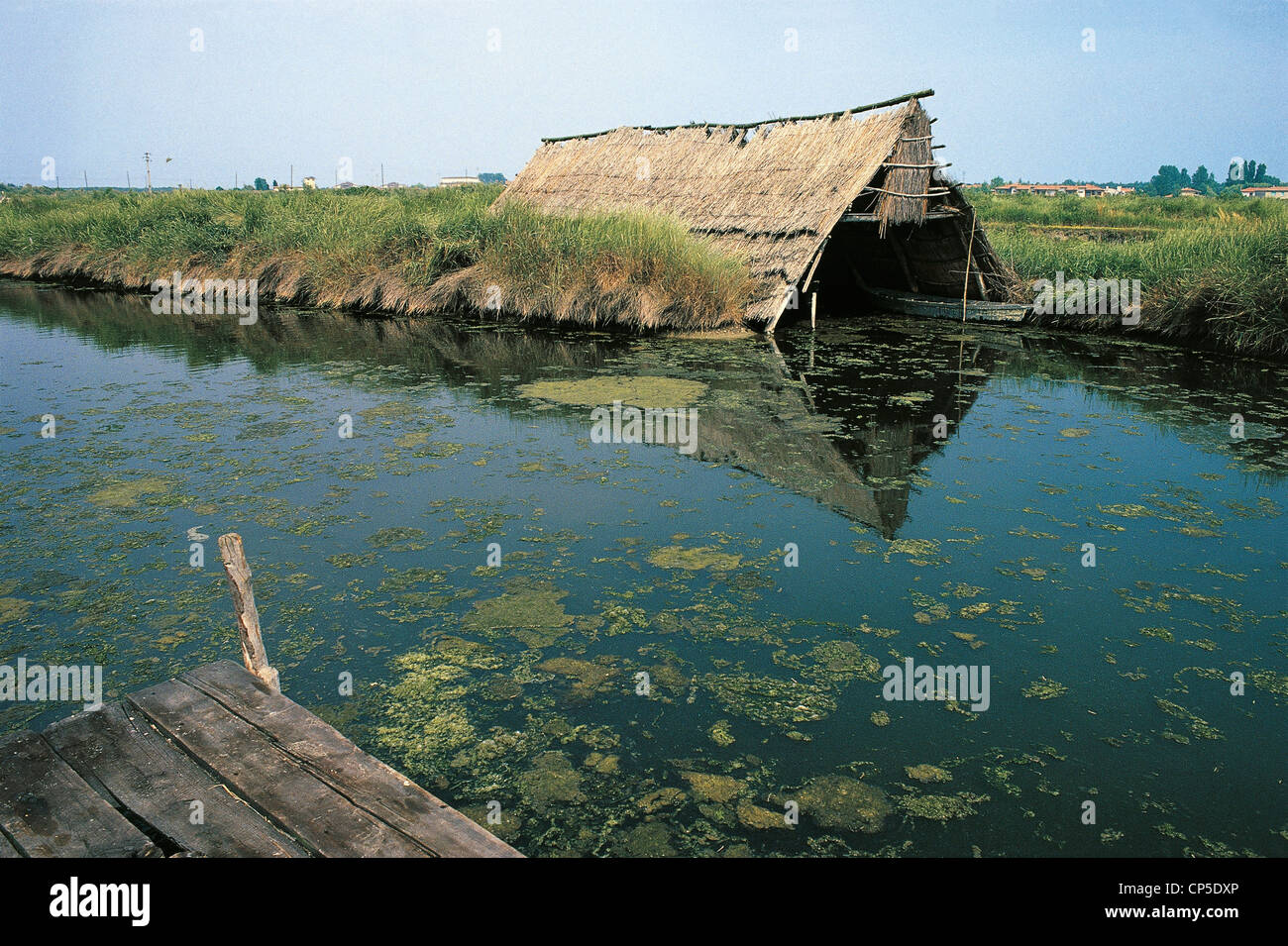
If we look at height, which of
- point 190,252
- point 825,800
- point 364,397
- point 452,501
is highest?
point 190,252

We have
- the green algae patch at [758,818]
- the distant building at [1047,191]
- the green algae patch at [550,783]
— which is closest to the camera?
the green algae patch at [758,818]

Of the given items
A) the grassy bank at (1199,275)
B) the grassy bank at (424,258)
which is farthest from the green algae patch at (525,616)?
the grassy bank at (1199,275)

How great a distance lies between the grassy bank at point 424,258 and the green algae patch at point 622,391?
2472mm

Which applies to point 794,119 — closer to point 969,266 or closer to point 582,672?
point 969,266

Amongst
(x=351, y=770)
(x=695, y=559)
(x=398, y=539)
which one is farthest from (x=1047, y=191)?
(x=351, y=770)

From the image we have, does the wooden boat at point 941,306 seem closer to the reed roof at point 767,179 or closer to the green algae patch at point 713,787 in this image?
the reed roof at point 767,179

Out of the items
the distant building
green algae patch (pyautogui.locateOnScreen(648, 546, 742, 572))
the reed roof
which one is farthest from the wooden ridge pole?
the distant building

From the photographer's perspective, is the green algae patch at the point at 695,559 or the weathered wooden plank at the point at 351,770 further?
the green algae patch at the point at 695,559

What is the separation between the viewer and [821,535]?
4543mm

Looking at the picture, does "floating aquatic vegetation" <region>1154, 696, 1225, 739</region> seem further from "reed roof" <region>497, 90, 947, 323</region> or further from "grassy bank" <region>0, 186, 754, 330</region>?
"grassy bank" <region>0, 186, 754, 330</region>

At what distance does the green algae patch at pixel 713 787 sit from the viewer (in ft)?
8.51

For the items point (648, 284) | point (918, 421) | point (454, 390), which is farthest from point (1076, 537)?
point (648, 284)
